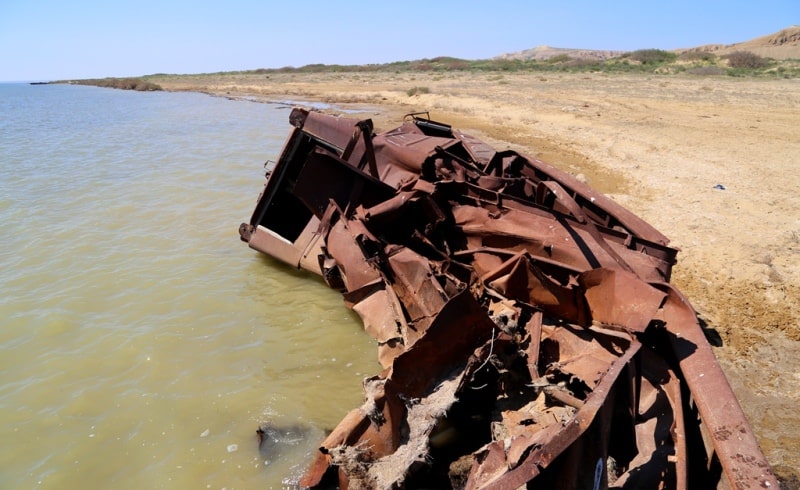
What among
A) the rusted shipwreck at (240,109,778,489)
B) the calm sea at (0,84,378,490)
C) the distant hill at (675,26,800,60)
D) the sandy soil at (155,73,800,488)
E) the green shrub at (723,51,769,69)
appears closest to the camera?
the rusted shipwreck at (240,109,778,489)

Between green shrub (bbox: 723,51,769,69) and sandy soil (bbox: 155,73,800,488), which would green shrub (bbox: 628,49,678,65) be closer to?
green shrub (bbox: 723,51,769,69)

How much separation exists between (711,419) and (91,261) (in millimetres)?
8151

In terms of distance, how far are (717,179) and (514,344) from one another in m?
8.14

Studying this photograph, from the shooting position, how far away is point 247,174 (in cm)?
1243

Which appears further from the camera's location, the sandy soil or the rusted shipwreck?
the sandy soil

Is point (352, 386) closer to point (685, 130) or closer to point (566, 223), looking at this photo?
point (566, 223)

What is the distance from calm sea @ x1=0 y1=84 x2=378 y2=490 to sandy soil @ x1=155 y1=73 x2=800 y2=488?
358 cm

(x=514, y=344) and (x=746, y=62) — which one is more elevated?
(x=746, y=62)

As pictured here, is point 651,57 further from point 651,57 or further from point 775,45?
point 775,45

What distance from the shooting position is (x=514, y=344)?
3162 millimetres

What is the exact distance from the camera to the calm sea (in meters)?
3.72

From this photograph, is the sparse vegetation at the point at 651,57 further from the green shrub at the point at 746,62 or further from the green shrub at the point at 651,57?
the green shrub at the point at 746,62

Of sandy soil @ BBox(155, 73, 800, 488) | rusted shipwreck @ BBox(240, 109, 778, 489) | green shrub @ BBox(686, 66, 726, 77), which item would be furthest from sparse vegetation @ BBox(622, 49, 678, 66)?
rusted shipwreck @ BBox(240, 109, 778, 489)

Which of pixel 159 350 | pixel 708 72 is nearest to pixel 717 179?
pixel 159 350
